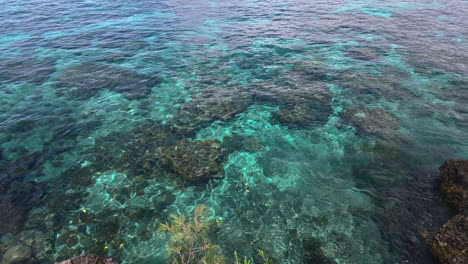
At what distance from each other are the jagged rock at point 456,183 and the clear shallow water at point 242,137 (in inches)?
17.7

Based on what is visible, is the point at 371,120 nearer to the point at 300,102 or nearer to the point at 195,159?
the point at 300,102

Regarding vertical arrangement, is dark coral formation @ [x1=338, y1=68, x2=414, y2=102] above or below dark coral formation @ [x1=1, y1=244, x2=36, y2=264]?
above

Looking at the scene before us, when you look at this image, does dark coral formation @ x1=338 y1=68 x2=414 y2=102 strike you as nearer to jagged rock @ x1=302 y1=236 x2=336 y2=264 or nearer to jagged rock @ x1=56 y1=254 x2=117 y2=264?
jagged rock @ x1=302 y1=236 x2=336 y2=264

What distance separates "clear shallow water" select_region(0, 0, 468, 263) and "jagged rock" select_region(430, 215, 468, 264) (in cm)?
56

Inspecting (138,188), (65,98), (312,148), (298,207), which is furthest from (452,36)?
(65,98)

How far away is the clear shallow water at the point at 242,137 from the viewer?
7.88m

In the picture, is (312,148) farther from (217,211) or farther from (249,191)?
(217,211)

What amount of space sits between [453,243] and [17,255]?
1309 cm

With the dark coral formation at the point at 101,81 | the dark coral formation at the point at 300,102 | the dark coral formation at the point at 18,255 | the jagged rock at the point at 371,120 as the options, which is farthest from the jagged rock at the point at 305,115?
the dark coral formation at the point at 18,255

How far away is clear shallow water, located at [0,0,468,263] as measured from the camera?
25.8 ft

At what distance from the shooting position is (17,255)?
7.18 meters

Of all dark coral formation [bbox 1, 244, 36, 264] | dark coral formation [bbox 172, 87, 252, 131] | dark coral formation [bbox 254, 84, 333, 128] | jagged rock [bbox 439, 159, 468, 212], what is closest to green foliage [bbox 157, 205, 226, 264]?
dark coral formation [bbox 1, 244, 36, 264]

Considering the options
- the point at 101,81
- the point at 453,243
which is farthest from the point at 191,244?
the point at 101,81

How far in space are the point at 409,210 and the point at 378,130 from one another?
15.8ft
